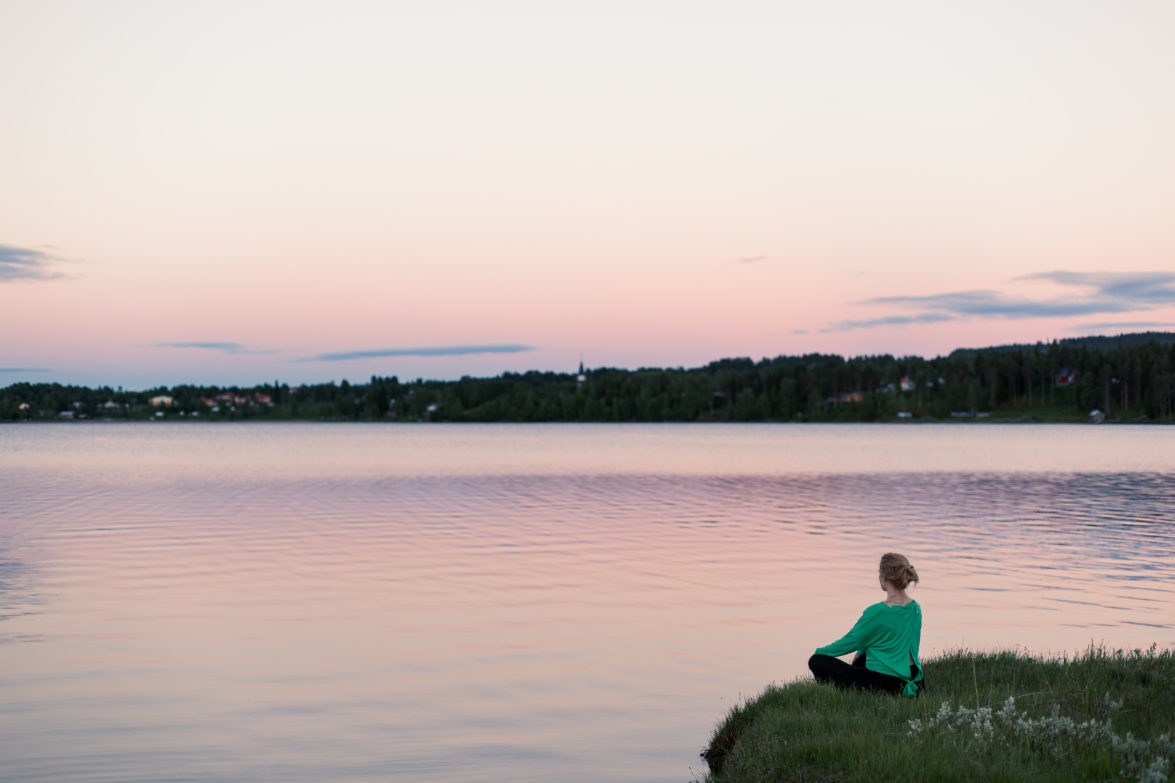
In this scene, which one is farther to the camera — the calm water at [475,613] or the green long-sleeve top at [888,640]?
the calm water at [475,613]

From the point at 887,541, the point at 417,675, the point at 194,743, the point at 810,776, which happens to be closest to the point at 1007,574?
the point at 887,541

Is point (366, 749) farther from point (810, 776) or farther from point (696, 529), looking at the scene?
point (696, 529)

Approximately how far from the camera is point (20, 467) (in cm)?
8231

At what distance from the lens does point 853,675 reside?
1248 centimetres

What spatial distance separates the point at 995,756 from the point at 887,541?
25.3 m

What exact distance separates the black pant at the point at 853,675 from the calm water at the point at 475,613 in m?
1.98

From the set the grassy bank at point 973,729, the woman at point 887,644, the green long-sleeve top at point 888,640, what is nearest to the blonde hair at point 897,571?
the woman at point 887,644

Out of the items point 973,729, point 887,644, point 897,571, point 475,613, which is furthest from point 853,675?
point 475,613

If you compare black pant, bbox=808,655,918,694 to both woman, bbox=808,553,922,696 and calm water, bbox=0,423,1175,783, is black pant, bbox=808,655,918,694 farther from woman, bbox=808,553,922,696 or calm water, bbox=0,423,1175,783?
calm water, bbox=0,423,1175,783

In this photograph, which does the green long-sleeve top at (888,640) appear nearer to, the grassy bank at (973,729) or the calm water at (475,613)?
the grassy bank at (973,729)

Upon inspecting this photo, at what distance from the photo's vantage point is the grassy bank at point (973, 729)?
30.3 ft

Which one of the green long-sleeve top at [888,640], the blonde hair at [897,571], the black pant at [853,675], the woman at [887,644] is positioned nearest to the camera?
the blonde hair at [897,571]

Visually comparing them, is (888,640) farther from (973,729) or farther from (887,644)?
(973,729)

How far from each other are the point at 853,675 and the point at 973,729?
2.37 meters
